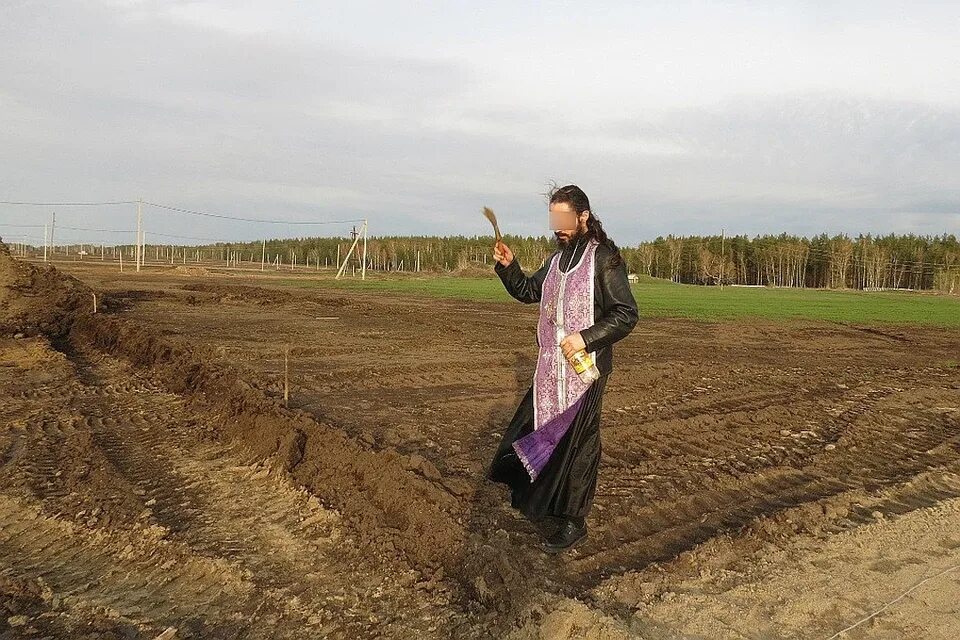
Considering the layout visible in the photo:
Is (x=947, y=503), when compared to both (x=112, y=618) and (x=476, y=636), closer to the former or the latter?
(x=476, y=636)

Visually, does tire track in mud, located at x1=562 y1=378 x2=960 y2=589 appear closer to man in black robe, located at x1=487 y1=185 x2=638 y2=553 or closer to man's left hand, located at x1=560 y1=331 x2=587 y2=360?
man in black robe, located at x1=487 y1=185 x2=638 y2=553

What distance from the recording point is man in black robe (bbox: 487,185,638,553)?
3.73 metres

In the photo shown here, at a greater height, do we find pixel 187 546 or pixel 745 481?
pixel 745 481

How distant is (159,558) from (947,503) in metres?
5.47

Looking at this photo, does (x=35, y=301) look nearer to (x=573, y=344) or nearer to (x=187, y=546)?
(x=187, y=546)

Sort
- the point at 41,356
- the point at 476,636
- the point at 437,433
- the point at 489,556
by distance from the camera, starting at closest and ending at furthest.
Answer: the point at 476,636, the point at 489,556, the point at 437,433, the point at 41,356

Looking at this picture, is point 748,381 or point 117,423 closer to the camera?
point 117,423

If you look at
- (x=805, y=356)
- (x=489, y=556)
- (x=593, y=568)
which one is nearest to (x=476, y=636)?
(x=489, y=556)

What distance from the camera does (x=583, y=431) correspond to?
152 inches

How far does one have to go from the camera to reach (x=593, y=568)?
12.4 ft

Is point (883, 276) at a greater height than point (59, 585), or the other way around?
point (883, 276)

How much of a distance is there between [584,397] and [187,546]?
8.02ft

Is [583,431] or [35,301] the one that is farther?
[35,301]

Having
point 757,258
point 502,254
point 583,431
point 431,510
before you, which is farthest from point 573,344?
point 757,258
